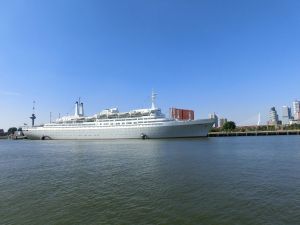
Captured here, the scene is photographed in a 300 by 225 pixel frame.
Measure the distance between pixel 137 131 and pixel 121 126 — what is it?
6878 millimetres

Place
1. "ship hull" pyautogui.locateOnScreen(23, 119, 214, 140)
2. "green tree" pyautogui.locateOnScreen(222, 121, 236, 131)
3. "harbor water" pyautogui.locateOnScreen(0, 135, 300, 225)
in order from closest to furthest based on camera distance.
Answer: "harbor water" pyautogui.locateOnScreen(0, 135, 300, 225)
"ship hull" pyautogui.locateOnScreen(23, 119, 214, 140)
"green tree" pyautogui.locateOnScreen(222, 121, 236, 131)

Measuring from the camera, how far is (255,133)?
136000mm

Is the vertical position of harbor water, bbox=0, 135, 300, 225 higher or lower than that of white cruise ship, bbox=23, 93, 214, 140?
lower

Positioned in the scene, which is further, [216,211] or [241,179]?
[241,179]

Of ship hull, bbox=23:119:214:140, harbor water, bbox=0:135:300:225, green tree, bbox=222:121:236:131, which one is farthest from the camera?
green tree, bbox=222:121:236:131

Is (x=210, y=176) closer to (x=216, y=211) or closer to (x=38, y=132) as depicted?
(x=216, y=211)

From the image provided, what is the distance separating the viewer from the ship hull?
8150cm

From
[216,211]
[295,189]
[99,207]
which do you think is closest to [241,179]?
[295,189]

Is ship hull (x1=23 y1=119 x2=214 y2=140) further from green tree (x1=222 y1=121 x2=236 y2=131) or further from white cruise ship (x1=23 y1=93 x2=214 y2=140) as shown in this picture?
green tree (x1=222 y1=121 x2=236 y2=131)

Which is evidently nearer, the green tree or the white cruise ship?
the white cruise ship

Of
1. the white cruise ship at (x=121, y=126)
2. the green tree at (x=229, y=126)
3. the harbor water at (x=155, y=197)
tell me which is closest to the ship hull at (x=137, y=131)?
the white cruise ship at (x=121, y=126)

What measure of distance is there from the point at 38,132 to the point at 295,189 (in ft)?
362

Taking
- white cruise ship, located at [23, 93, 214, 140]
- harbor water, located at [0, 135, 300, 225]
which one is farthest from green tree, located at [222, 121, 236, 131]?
harbor water, located at [0, 135, 300, 225]

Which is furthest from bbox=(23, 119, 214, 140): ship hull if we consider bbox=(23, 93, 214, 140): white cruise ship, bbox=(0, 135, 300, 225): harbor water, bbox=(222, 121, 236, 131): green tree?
bbox=(222, 121, 236, 131): green tree
